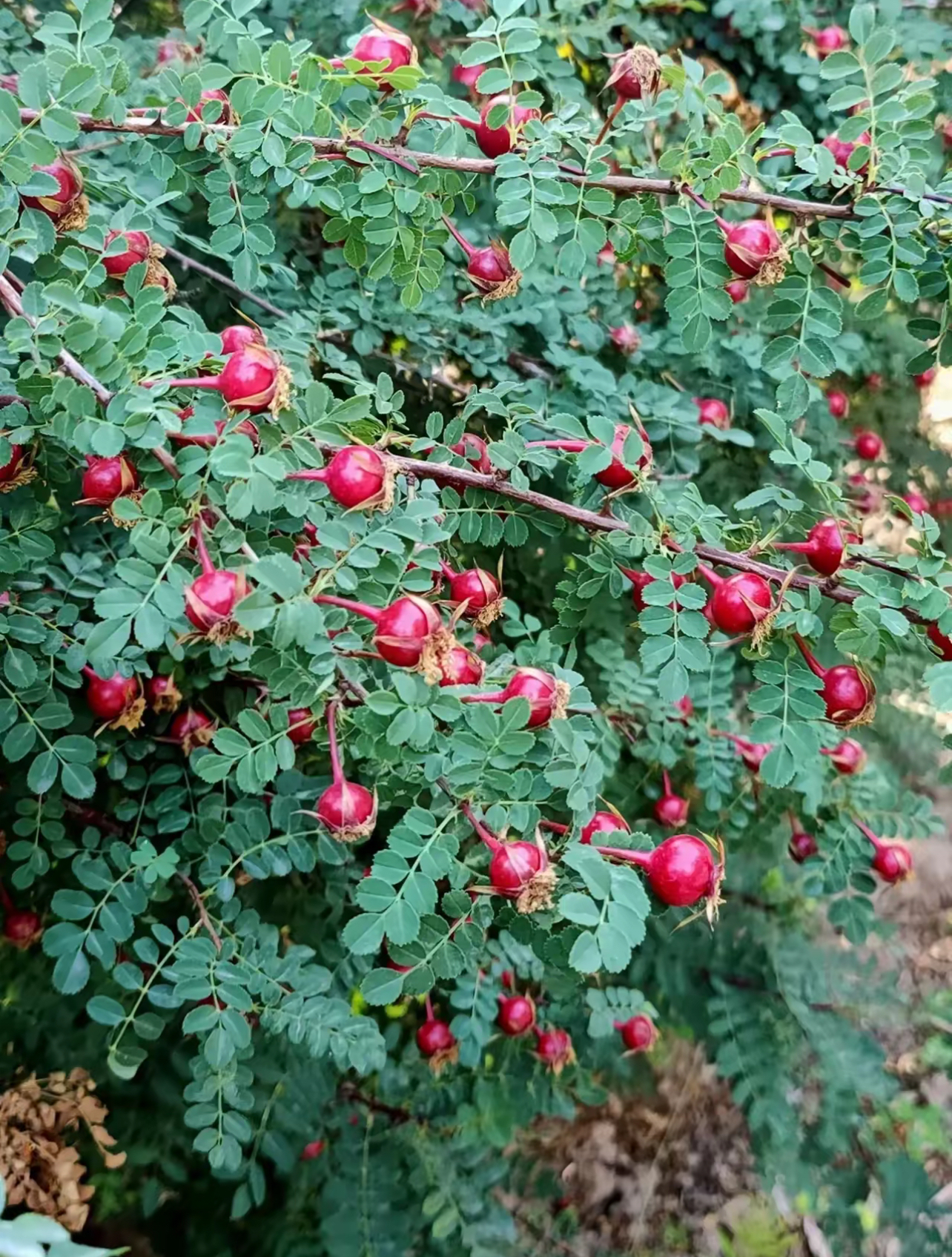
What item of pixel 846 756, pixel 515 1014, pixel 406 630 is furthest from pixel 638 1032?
pixel 406 630

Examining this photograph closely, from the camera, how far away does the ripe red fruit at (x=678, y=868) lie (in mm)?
862

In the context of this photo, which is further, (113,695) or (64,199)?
(113,695)

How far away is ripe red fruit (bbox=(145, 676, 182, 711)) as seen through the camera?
1204 millimetres

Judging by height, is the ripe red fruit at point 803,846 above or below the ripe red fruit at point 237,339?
below

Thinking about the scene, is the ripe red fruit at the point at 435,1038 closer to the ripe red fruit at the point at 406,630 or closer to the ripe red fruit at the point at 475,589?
the ripe red fruit at the point at 475,589

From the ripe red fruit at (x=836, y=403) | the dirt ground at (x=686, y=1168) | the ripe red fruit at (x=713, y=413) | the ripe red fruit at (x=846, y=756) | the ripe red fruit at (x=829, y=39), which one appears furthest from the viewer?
the dirt ground at (x=686, y=1168)

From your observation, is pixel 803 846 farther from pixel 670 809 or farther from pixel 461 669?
pixel 461 669

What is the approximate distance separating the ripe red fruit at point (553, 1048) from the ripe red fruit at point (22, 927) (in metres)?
0.81

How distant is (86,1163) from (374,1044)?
3.34 ft

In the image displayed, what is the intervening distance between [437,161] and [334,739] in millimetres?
608

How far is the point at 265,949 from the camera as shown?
3.89ft

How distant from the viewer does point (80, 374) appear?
0.84 meters

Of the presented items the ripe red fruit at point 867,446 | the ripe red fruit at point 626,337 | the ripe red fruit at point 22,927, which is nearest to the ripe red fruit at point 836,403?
the ripe red fruit at point 867,446

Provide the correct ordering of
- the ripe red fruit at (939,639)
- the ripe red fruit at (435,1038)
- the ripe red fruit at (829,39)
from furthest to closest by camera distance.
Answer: the ripe red fruit at (829,39)
the ripe red fruit at (435,1038)
the ripe red fruit at (939,639)
